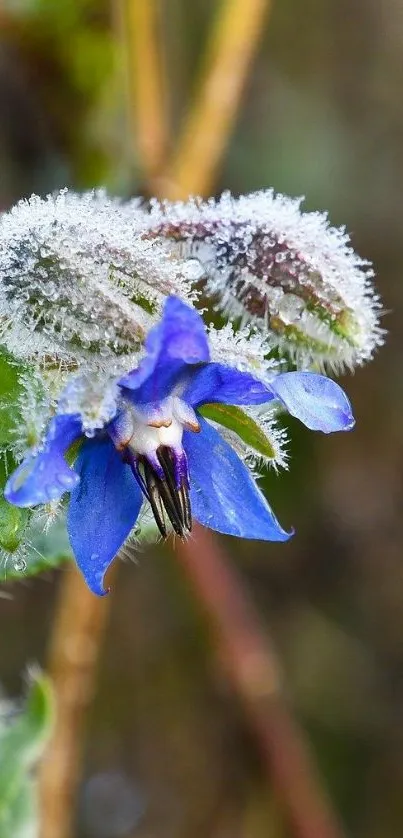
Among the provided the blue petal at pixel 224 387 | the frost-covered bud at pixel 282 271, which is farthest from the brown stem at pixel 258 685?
the blue petal at pixel 224 387

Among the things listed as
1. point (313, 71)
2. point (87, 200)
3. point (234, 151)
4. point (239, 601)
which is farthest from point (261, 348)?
point (313, 71)

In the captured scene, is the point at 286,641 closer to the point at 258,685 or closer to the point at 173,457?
the point at 258,685

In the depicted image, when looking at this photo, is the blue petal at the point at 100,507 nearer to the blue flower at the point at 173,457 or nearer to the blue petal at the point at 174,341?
the blue flower at the point at 173,457

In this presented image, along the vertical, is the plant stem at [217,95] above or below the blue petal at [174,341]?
above

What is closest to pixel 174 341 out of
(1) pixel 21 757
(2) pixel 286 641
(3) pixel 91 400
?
(3) pixel 91 400

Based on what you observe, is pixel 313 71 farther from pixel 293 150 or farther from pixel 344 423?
pixel 344 423
